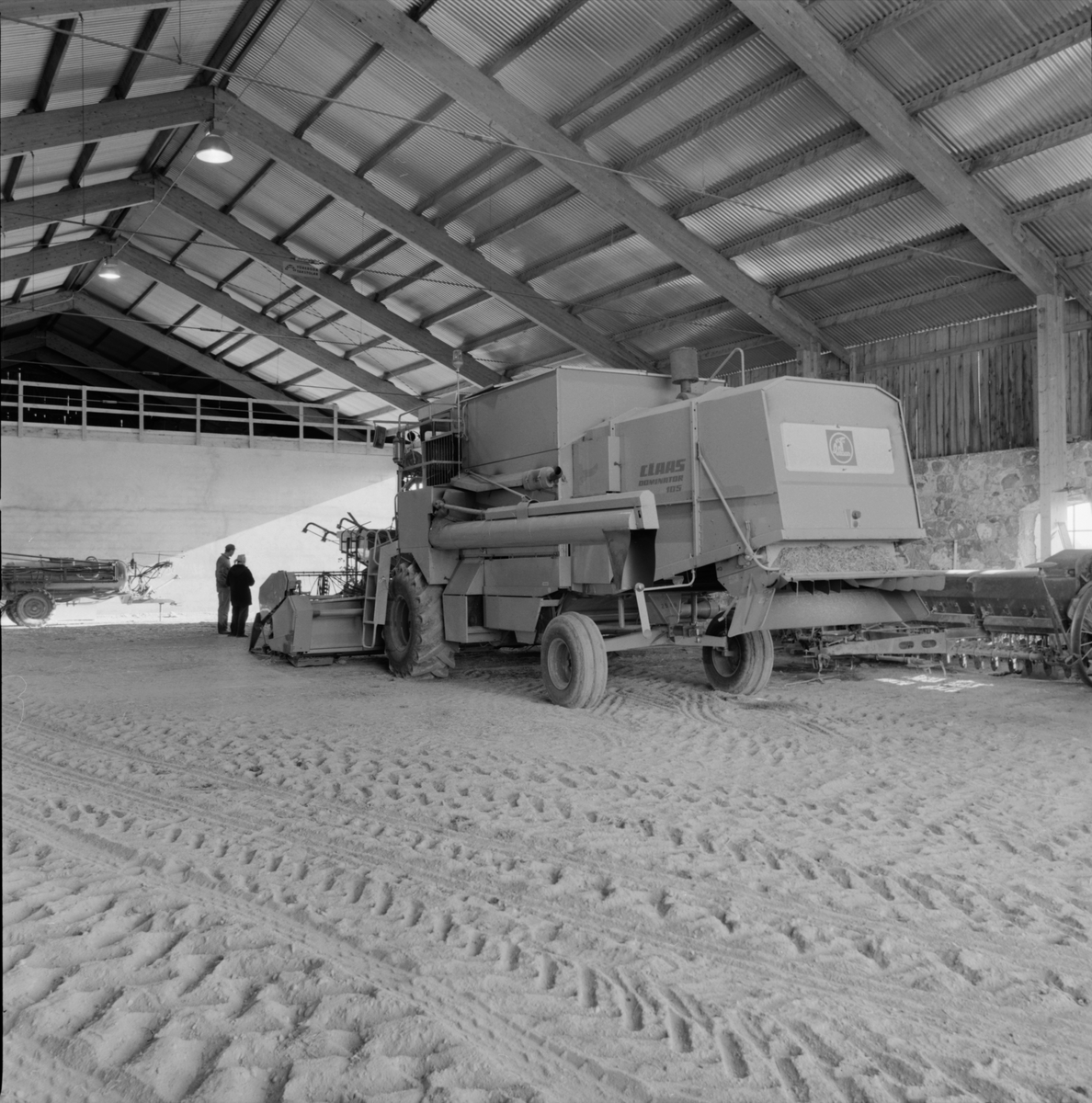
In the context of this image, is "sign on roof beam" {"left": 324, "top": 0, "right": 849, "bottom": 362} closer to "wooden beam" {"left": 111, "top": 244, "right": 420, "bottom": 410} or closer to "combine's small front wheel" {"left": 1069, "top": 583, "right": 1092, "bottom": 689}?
"combine's small front wheel" {"left": 1069, "top": 583, "right": 1092, "bottom": 689}

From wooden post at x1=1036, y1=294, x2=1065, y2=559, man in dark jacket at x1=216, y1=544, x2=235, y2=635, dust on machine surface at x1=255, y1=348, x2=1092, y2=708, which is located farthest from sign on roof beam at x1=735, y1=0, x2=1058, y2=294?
man in dark jacket at x1=216, y1=544, x2=235, y2=635

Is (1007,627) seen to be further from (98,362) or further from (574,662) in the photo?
(98,362)

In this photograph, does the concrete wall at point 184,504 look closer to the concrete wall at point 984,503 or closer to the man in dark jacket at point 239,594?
the man in dark jacket at point 239,594

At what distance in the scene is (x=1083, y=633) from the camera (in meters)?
8.95

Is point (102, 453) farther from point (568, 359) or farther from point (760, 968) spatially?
point (760, 968)

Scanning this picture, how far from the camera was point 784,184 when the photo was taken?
556 inches

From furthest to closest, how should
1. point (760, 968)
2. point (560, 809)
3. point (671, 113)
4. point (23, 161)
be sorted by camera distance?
point (23, 161) < point (671, 113) < point (560, 809) < point (760, 968)

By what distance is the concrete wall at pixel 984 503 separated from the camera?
565 inches

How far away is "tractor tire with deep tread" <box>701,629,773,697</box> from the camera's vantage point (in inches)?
351

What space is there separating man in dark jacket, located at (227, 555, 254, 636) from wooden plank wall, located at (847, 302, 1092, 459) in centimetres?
1076

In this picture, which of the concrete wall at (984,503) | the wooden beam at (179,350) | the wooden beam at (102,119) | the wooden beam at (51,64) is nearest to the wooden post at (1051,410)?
the concrete wall at (984,503)

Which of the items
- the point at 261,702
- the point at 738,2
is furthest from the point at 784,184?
the point at 261,702

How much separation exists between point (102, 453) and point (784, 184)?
16385 mm

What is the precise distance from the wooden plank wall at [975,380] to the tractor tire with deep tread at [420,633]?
7.60 meters
